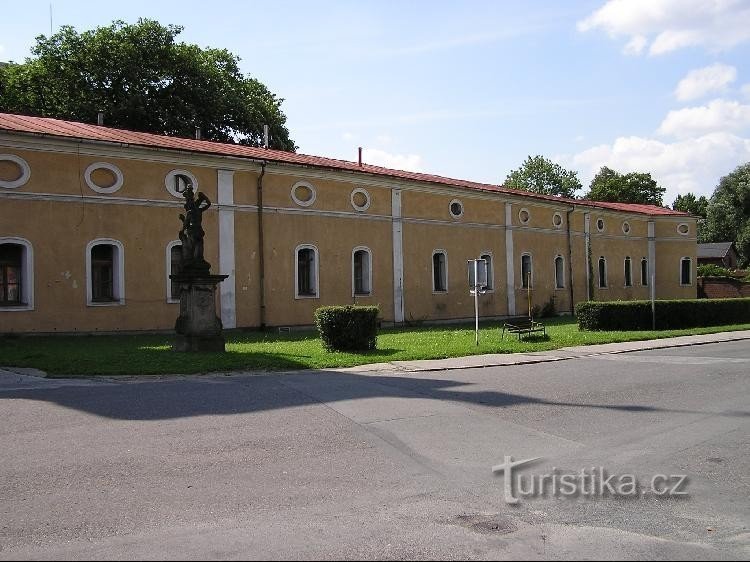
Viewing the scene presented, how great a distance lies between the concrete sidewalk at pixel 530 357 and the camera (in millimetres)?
15000

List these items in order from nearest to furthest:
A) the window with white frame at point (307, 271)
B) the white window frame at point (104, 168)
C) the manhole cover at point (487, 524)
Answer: the manhole cover at point (487, 524)
the white window frame at point (104, 168)
the window with white frame at point (307, 271)

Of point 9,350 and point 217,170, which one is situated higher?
point 217,170

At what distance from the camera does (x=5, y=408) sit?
31.8 feet

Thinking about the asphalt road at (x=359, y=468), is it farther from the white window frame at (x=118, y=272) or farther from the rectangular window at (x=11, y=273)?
the white window frame at (x=118, y=272)

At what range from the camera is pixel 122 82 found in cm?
3778

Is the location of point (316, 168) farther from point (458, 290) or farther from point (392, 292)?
point (458, 290)

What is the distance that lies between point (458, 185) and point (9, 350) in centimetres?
2139

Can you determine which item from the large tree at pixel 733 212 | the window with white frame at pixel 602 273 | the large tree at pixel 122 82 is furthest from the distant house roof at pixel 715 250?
the large tree at pixel 122 82

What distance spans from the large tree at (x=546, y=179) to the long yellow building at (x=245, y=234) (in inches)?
1777

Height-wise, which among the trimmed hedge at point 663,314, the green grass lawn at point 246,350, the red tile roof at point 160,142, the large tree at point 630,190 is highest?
the large tree at point 630,190

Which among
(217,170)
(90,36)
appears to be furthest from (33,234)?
(90,36)

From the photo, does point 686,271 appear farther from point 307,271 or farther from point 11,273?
point 11,273

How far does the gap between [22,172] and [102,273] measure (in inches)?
156

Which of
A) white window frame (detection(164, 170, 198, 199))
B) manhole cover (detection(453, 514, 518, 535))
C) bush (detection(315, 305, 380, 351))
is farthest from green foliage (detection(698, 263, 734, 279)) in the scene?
manhole cover (detection(453, 514, 518, 535))
